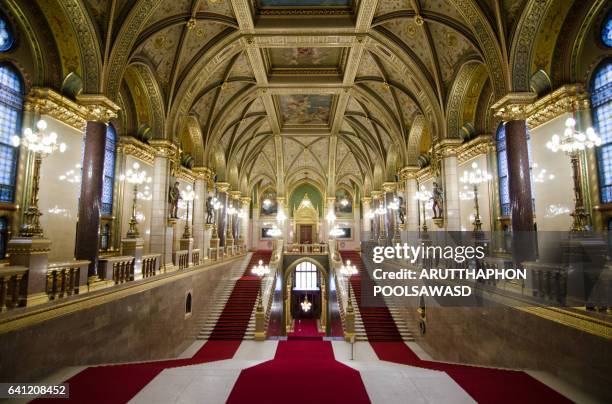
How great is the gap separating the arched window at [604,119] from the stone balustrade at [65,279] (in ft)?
45.7

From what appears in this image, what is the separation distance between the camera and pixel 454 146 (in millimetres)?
13727

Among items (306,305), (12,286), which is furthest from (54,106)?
(306,305)

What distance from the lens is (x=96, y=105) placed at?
9.51 m

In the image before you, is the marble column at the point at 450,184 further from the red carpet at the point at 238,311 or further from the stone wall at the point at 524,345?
the red carpet at the point at 238,311

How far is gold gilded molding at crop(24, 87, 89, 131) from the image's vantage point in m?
9.59

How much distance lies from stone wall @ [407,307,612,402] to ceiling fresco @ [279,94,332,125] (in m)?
15.1

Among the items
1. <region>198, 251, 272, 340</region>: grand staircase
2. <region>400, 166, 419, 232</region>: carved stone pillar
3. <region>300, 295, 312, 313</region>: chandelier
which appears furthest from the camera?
<region>300, 295, 312, 313</region>: chandelier

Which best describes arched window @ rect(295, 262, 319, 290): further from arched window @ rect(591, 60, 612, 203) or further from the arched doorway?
arched window @ rect(591, 60, 612, 203)

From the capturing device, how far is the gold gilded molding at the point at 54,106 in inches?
378

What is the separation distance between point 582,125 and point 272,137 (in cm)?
2053

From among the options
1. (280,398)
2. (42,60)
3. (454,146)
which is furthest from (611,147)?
(42,60)

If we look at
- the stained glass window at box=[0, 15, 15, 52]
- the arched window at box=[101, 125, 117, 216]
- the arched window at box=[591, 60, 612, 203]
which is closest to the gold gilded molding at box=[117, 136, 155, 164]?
the arched window at box=[101, 125, 117, 216]

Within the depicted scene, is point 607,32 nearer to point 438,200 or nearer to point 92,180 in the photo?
point 438,200

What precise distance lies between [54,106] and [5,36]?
204cm
